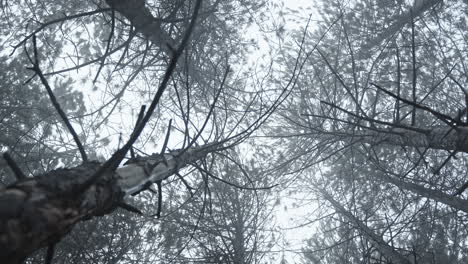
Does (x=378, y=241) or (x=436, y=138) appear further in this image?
(x=378, y=241)

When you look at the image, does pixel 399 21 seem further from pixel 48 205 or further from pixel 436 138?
pixel 48 205

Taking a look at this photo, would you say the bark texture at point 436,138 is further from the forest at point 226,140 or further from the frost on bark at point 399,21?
the frost on bark at point 399,21

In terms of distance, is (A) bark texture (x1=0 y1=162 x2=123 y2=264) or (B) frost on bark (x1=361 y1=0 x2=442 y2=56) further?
(B) frost on bark (x1=361 y1=0 x2=442 y2=56)

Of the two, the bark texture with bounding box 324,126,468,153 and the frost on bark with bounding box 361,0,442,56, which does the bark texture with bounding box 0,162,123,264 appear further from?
the frost on bark with bounding box 361,0,442,56

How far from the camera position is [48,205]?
1.01 metres

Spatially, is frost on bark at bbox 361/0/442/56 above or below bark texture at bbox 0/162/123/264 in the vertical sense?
above

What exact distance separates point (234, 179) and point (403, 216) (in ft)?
13.2

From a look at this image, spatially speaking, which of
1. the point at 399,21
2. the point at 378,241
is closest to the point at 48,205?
the point at 378,241

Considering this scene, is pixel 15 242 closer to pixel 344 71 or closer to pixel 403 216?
pixel 344 71

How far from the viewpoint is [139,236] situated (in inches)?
228

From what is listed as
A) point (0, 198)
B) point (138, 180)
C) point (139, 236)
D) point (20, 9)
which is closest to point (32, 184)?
point (0, 198)

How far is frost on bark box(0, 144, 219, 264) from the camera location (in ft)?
2.80

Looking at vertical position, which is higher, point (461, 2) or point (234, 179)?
point (461, 2)

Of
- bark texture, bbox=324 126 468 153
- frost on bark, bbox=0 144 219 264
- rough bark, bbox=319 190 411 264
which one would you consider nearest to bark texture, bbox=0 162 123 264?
frost on bark, bbox=0 144 219 264
